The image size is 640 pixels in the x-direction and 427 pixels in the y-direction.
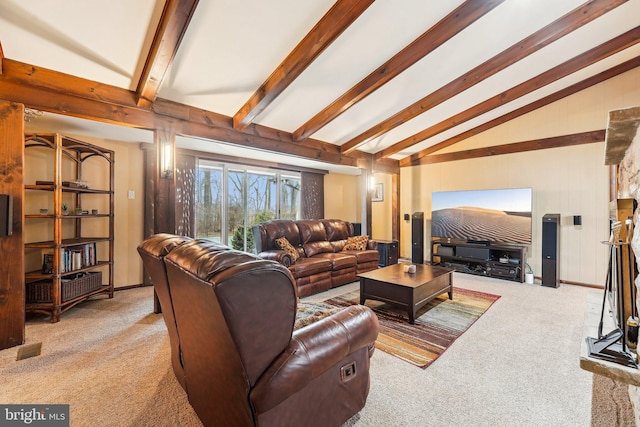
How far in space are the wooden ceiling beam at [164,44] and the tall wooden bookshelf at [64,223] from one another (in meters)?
1.18

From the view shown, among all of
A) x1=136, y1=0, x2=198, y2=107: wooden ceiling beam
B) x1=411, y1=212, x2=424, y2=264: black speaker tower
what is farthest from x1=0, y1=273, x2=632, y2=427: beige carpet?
x1=411, y1=212, x2=424, y2=264: black speaker tower

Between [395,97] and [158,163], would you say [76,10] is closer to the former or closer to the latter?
[158,163]

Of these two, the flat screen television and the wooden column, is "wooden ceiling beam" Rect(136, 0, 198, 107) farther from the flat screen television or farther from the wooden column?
the flat screen television

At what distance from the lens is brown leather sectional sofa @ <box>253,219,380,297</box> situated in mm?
3838

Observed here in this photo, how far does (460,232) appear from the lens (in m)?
5.33

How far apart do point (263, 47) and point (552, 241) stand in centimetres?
491

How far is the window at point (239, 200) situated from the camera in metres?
5.21

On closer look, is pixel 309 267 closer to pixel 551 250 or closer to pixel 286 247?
pixel 286 247

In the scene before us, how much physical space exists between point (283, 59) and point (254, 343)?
267 centimetres

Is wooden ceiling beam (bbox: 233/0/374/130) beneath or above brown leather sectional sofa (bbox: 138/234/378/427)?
above

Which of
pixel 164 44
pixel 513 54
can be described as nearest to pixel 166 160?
pixel 164 44

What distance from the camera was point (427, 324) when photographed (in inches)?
114

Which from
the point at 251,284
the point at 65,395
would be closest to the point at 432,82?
the point at 251,284

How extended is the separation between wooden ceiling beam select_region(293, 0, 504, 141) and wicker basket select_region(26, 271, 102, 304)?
357 centimetres
